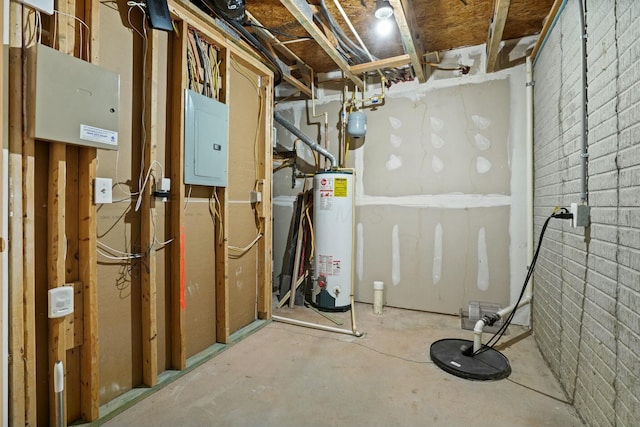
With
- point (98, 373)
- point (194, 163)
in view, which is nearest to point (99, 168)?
point (194, 163)

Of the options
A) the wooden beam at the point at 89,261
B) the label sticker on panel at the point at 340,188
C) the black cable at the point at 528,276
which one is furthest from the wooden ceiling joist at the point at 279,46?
the black cable at the point at 528,276

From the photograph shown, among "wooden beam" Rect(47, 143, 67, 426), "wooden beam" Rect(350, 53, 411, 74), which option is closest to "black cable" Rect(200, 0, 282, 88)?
"wooden beam" Rect(350, 53, 411, 74)

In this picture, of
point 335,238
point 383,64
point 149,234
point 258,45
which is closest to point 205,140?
point 149,234

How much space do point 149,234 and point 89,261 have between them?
34 cm

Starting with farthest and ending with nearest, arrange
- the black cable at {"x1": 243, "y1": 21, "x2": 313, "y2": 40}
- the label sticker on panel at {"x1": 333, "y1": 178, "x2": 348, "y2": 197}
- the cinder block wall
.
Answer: the label sticker on panel at {"x1": 333, "y1": 178, "x2": 348, "y2": 197} < the black cable at {"x1": 243, "y1": 21, "x2": 313, "y2": 40} < the cinder block wall

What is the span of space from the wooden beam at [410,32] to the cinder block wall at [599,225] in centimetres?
95

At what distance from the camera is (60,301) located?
136cm

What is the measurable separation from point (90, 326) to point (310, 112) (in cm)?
299

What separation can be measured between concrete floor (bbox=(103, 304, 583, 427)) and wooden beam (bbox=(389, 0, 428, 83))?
239cm

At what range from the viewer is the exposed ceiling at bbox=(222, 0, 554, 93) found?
228 cm

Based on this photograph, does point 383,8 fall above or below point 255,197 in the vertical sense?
above

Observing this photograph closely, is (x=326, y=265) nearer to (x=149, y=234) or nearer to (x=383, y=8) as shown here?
(x=149, y=234)

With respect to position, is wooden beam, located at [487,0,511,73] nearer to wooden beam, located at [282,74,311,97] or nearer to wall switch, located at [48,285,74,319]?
wooden beam, located at [282,74,311,97]

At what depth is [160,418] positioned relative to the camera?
5.06ft
